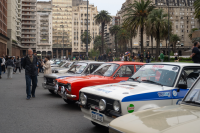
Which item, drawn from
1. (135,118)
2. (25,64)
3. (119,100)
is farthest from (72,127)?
(25,64)

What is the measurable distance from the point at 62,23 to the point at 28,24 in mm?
22502

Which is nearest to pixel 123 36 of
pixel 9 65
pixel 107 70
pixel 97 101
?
pixel 9 65

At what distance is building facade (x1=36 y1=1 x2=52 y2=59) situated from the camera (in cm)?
12388

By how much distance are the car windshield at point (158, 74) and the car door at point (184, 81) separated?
0.15 meters

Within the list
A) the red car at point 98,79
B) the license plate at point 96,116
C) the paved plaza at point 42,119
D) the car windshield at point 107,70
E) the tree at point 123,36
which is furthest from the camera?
the tree at point 123,36

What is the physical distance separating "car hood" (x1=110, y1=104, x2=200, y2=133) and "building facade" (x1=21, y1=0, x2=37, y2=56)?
389 ft

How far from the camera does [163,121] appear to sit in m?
2.56

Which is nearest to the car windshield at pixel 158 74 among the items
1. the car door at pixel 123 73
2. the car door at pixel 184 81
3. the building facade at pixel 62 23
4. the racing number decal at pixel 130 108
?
the car door at pixel 184 81

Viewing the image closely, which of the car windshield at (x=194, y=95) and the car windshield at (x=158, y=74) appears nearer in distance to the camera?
the car windshield at (x=194, y=95)

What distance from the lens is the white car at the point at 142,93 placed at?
427 centimetres

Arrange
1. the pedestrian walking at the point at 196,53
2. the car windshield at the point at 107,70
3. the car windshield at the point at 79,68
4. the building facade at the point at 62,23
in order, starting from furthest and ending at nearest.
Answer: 1. the building facade at the point at 62,23
2. the pedestrian walking at the point at 196,53
3. the car windshield at the point at 79,68
4. the car windshield at the point at 107,70

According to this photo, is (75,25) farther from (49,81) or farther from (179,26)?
(49,81)

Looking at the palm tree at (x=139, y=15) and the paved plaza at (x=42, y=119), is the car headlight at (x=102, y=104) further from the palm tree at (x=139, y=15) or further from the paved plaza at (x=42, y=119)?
the palm tree at (x=139, y=15)

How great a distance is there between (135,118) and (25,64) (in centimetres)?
757
